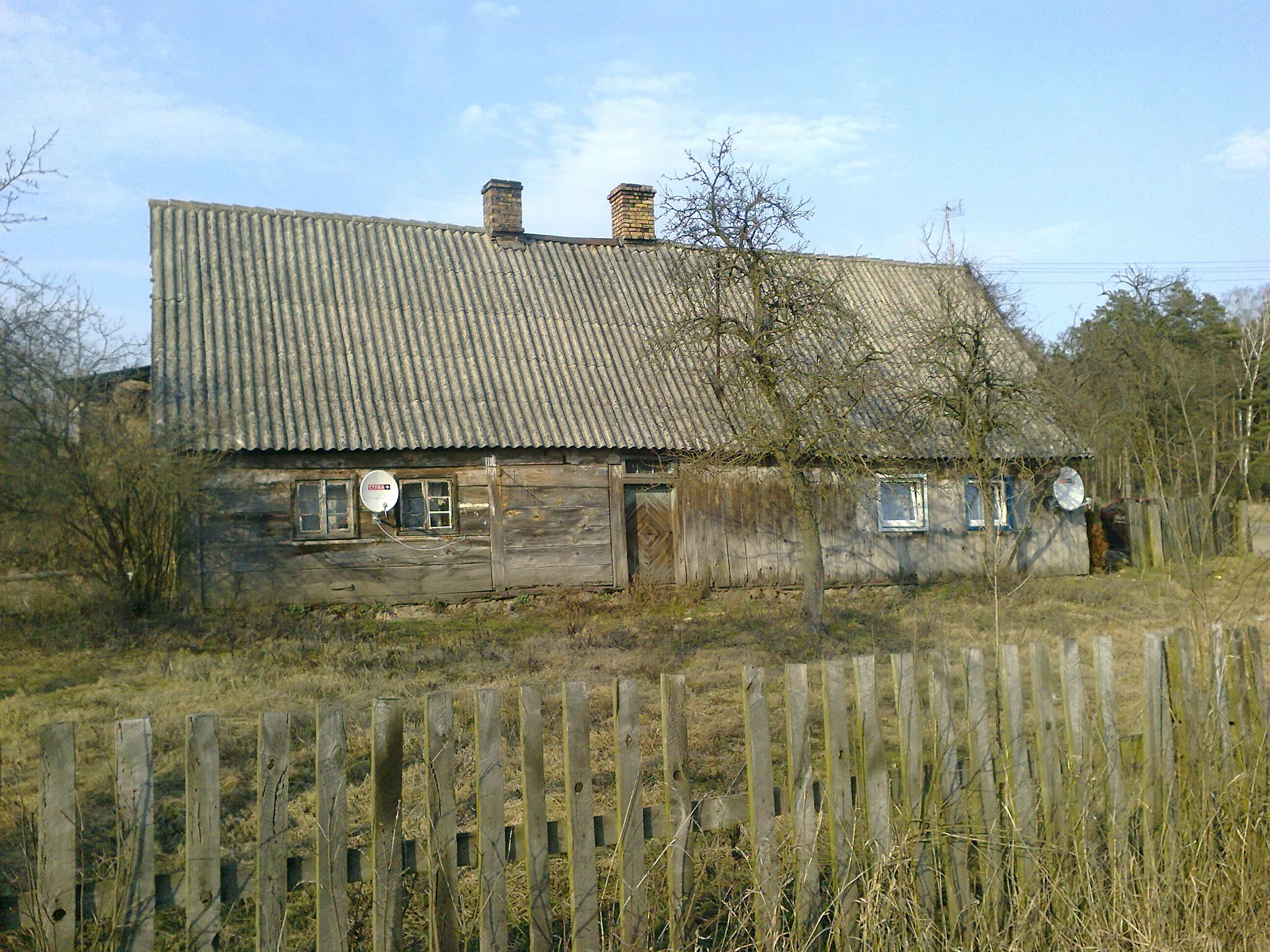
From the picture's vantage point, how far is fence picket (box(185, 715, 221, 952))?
283 centimetres

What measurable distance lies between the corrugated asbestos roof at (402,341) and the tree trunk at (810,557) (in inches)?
133

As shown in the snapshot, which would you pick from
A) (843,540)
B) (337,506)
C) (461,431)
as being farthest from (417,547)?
(843,540)

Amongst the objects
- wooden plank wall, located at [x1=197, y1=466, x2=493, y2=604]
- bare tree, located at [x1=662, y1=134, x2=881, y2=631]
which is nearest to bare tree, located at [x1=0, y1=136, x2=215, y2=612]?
wooden plank wall, located at [x1=197, y1=466, x2=493, y2=604]

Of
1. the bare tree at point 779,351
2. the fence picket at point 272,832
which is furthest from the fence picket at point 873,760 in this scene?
the bare tree at point 779,351

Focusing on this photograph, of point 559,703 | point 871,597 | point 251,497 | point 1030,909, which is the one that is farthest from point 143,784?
point 871,597

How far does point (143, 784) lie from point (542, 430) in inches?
515

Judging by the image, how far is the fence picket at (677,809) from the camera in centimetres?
338

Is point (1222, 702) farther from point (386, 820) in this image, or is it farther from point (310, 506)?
point (310, 506)

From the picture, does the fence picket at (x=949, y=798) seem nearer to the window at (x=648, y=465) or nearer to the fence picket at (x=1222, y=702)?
the fence picket at (x=1222, y=702)

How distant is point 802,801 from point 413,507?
488 inches

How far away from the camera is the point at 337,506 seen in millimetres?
14984

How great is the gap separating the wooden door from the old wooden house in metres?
0.03

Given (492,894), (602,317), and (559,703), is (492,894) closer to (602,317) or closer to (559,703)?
(559,703)

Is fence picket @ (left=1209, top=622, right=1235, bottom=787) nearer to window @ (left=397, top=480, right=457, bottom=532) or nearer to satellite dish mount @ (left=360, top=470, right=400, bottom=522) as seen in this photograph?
satellite dish mount @ (left=360, top=470, right=400, bottom=522)
